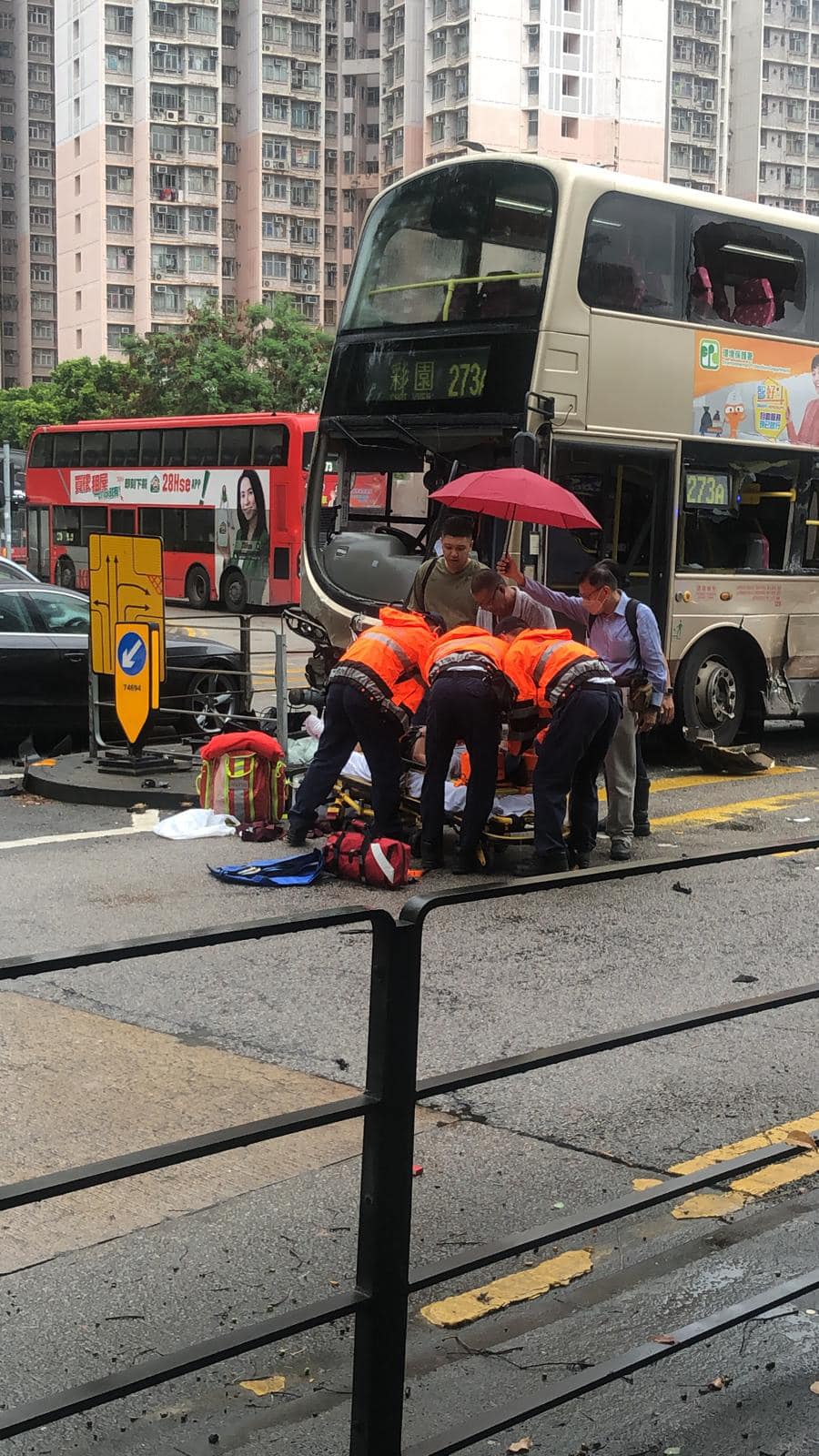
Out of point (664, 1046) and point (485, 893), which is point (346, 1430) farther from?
point (664, 1046)

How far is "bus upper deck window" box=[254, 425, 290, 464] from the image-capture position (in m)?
29.8

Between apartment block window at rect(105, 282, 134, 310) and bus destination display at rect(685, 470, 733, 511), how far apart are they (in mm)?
86227

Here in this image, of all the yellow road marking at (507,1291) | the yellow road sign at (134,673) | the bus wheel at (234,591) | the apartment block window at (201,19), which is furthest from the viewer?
the apartment block window at (201,19)

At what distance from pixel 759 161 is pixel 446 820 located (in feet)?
379

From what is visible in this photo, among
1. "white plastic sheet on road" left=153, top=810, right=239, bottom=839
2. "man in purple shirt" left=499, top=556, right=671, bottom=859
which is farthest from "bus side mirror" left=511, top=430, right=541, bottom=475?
"white plastic sheet on road" left=153, top=810, right=239, bottom=839

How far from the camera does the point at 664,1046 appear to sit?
5664 millimetres

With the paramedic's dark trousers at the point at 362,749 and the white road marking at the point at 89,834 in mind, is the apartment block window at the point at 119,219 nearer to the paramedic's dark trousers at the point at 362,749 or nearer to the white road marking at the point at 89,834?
the white road marking at the point at 89,834

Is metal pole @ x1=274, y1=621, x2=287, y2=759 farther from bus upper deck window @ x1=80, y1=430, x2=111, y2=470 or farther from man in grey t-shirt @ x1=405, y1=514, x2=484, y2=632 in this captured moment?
bus upper deck window @ x1=80, y1=430, x2=111, y2=470

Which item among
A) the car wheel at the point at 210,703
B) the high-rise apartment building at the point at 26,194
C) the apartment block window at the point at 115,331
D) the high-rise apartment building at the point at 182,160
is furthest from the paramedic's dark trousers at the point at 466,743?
the high-rise apartment building at the point at 26,194

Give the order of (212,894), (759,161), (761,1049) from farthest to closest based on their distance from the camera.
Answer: (759,161), (212,894), (761,1049)

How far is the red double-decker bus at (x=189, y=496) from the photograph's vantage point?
30266 millimetres

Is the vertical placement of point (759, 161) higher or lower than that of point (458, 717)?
higher

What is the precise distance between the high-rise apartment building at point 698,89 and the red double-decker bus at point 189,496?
81462 millimetres

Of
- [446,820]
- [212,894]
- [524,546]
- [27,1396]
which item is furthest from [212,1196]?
[524,546]
